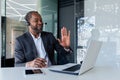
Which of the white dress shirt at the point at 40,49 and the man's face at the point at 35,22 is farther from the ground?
the man's face at the point at 35,22

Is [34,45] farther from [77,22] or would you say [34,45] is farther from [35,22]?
[77,22]

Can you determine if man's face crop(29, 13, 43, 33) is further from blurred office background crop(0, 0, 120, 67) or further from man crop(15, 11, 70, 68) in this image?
blurred office background crop(0, 0, 120, 67)

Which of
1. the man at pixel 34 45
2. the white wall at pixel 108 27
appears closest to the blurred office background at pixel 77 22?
the white wall at pixel 108 27

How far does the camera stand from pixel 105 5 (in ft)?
10.4

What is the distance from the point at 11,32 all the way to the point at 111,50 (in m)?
2.18

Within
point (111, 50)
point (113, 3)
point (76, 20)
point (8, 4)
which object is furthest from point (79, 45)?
point (8, 4)

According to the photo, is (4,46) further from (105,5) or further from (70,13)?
(105,5)

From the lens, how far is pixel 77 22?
12.1 ft

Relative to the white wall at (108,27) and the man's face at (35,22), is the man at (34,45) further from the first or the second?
the white wall at (108,27)

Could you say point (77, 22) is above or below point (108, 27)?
above

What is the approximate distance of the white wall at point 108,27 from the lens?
3.00 metres

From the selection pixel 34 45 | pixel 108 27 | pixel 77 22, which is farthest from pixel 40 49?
pixel 77 22

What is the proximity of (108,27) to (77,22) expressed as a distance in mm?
713

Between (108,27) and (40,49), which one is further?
(108,27)
